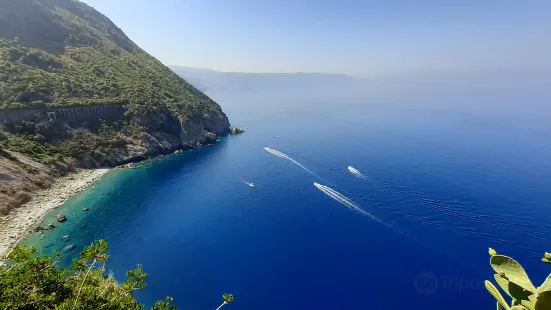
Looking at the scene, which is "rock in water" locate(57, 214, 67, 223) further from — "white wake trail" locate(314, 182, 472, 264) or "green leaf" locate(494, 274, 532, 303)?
"green leaf" locate(494, 274, 532, 303)

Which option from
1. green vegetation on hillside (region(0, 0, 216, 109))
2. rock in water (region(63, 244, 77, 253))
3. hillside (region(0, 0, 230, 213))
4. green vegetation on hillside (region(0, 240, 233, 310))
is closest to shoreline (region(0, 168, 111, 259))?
hillside (region(0, 0, 230, 213))

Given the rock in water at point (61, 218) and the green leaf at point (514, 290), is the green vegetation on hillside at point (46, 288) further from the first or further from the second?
the rock in water at point (61, 218)

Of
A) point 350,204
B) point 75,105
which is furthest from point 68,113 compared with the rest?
point 350,204

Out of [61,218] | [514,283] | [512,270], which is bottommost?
[61,218]

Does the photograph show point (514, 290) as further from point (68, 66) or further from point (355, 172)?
point (68, 66)

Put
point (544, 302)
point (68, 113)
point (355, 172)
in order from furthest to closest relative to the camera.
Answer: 1. point (68, 113)
2. point (355, 172)
3. point (544, 302)

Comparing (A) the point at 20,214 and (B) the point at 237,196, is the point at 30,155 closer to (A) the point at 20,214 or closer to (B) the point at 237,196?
(A) the point at 20,214

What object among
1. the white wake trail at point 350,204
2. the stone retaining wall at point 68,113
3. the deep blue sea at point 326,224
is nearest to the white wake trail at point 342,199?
the white wake trail at point 350,204
